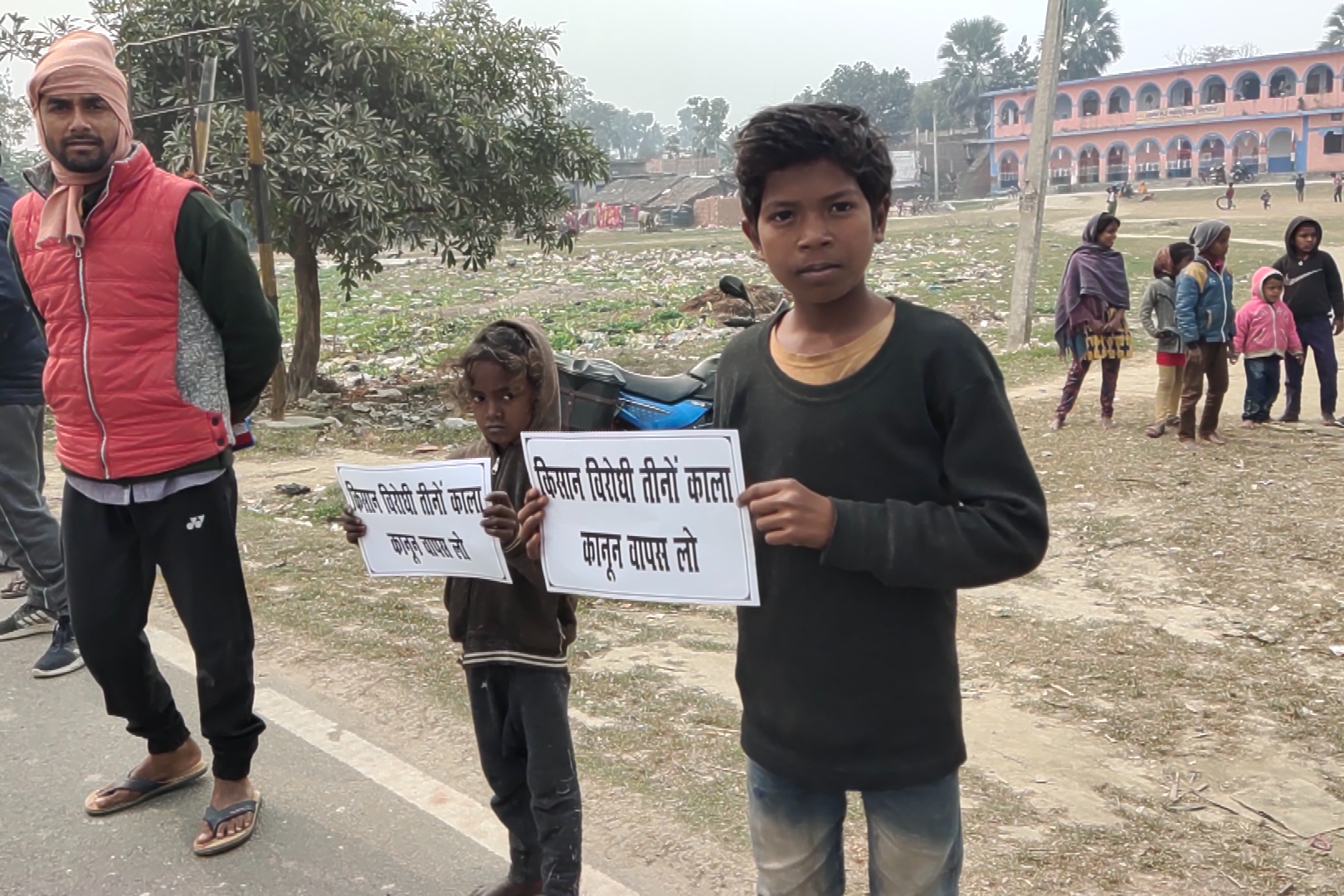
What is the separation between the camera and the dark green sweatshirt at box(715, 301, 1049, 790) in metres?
1.80

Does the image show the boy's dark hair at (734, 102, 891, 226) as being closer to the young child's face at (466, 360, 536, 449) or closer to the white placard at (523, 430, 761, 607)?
the white placard at (523, 430, 761, 607)

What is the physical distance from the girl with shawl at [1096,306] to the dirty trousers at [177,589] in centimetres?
756

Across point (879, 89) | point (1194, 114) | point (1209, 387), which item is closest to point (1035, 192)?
point (1209, 387)

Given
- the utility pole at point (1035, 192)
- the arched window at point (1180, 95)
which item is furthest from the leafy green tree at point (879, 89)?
the utility pole at point (1035, 192)

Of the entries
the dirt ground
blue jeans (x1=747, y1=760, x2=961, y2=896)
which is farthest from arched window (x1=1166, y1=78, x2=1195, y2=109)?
blue jeans (x1=747, y1=760, x2=961, y2=896)

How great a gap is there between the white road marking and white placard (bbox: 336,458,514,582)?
0.82 m

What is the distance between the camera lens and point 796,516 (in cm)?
179

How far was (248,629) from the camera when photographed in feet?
11.1

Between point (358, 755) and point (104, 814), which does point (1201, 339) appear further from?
point (104, 814)

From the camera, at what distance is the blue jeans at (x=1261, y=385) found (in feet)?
31.9

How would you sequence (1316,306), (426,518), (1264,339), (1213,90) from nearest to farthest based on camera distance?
(426,518) < (1264,339) < (1316,306) < (1213,90)

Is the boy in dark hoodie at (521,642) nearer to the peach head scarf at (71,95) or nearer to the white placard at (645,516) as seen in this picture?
the white placard at (645,516)

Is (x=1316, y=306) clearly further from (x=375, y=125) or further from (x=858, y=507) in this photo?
(x=858, y=507)

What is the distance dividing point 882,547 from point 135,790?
2786 mm
